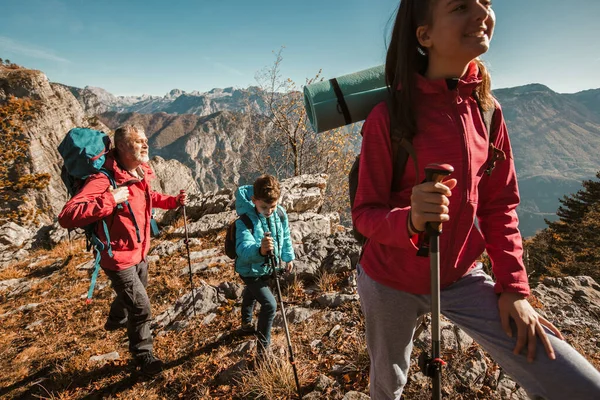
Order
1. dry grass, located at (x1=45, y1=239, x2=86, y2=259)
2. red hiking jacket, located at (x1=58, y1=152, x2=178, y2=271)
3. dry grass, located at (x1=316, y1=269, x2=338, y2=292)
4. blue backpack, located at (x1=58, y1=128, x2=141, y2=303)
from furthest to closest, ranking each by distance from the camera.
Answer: dry grass, located at (x1=45, y1=239, x2=86, y2=259), dry grass, located at (x1=316, y1=269, x2=338, y2=292), blue backpack, located at (x1=58, y1=128, x2=141, y2=303), red hiking jacket, located at (x1=58, y1=152, x2=178, y2=271)

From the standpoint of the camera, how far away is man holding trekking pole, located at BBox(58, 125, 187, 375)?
11.9 feet

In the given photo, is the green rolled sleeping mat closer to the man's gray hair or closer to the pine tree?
→ the man's gray hair

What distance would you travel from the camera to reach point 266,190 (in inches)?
151

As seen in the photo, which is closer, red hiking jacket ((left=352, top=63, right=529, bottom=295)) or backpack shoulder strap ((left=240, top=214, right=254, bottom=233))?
red hiking jacket ((left=352, top=63, right=529, bottom=295))

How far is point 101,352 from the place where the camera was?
503 cm

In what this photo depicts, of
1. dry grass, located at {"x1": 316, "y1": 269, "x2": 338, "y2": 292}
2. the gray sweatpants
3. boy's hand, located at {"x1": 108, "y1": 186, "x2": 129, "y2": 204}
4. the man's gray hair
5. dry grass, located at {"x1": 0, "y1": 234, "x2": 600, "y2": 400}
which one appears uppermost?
the man's gray hair

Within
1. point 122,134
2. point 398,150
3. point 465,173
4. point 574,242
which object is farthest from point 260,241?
point 574,242

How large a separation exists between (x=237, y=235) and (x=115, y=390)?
2795 millimetres

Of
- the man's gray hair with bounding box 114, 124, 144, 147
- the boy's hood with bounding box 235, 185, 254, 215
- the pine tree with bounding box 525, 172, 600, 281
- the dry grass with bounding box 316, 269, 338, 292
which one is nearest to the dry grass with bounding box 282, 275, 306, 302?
the dry grass with bounding box 316, 269, 338, 292

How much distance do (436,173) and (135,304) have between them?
4126 mm

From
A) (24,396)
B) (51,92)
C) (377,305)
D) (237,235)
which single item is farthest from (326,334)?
(51,92)

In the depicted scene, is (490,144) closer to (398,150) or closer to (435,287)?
(398,150)

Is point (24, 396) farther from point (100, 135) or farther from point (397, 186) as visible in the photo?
point (397, 186)

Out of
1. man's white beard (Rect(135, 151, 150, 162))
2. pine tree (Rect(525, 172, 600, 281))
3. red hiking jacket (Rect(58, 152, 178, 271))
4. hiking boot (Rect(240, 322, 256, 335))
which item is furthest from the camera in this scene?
pine tree (Rect(525, 172, 600, 281))
